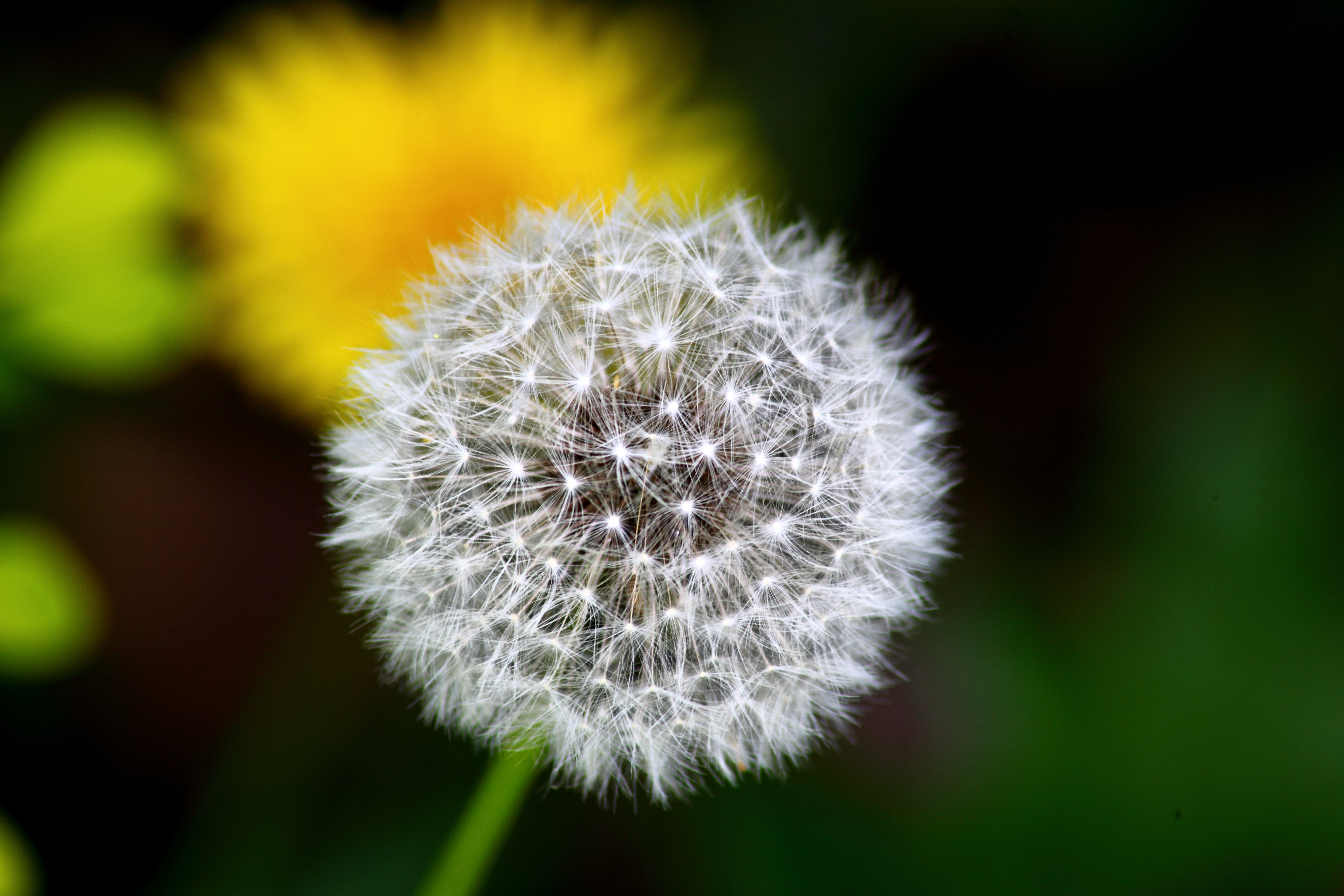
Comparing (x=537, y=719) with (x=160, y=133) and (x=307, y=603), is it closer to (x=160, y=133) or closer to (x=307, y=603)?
(x=307, y=603)

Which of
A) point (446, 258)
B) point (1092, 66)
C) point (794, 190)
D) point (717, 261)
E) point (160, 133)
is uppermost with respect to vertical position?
point (1092, 66)

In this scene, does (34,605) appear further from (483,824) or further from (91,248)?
(483,824)

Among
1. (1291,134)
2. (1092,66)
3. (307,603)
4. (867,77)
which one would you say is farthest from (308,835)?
(1291,134)

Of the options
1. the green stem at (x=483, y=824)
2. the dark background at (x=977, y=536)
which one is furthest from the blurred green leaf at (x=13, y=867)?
the green stem at (x=483, y=824)

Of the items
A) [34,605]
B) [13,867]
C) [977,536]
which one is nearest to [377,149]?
[34,605]

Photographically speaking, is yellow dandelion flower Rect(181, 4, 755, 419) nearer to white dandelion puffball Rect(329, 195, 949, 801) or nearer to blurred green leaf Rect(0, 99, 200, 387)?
blurred green leaf Rect(0, 99, 200, 387)
